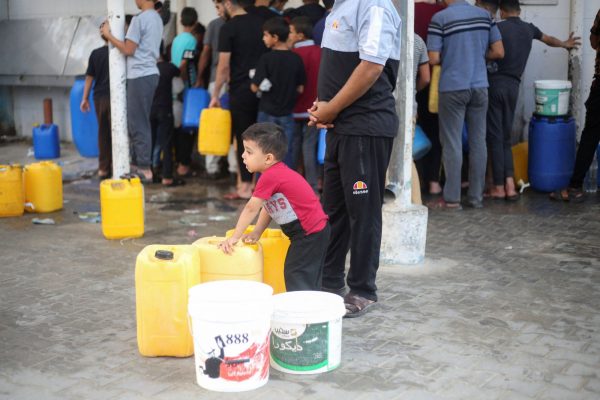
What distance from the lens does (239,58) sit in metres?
9.51

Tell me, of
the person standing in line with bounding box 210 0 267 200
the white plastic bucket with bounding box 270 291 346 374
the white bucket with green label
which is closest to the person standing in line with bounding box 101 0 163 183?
the person standing in line with bounding box 210 0 267 200

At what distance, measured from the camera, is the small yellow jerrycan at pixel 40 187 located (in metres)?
9.13

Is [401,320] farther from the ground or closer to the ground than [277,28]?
closer to the ground

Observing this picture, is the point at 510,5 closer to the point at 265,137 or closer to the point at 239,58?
the point at 239,58

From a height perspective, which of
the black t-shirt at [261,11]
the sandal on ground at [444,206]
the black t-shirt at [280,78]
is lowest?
the sandal on ground at [444,206]

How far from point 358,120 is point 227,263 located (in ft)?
3.88

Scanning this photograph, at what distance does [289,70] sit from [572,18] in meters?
3.30

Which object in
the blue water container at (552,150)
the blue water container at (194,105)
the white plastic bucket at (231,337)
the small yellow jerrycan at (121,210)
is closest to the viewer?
the white plastic bucket at (231,337)

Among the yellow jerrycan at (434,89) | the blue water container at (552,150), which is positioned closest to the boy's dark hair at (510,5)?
the yellow jerrycan at (434,89)

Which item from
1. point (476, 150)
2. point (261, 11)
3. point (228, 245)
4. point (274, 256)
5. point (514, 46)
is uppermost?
point (261, 11)

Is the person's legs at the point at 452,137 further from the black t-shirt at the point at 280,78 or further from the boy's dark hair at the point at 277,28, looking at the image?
the boy's dark hair at the point at 277,28

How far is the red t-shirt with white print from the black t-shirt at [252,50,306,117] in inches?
155

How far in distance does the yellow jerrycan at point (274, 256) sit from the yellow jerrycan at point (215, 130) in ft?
14.6

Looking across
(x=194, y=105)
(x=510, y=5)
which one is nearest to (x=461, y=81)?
(x=510, y=5)
